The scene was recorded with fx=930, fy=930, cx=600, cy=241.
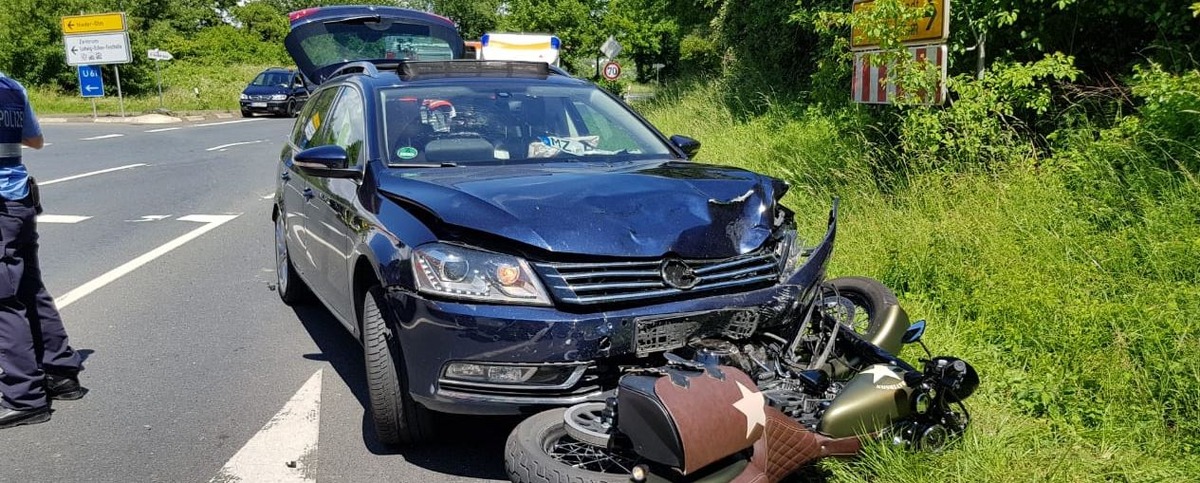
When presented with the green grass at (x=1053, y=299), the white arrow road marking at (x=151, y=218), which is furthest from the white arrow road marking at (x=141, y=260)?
the green grass at (x=1053, y=299)

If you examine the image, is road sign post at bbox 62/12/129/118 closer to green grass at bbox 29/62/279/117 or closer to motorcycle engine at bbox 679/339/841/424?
green grass at bbox 29/62/279/117

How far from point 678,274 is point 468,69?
228cm

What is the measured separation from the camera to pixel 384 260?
3.68 m

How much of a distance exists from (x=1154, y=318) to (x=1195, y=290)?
1.00 feet

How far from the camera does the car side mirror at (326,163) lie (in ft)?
14.0

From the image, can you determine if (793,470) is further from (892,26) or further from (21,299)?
(892,26)

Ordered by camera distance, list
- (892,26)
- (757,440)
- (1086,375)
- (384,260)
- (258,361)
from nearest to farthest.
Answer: (757,440)
(384,260)
(1086,375)
(258,361)
(892,26)

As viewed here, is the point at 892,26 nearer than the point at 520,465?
No

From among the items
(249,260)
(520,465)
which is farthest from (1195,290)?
(249,260)

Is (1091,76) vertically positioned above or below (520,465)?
above

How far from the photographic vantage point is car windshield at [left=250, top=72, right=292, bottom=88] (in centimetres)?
3388

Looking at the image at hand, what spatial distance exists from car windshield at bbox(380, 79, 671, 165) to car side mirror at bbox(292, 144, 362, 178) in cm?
22

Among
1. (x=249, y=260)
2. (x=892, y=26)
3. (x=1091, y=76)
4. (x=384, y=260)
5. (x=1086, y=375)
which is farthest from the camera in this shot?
(x=249, y=260)

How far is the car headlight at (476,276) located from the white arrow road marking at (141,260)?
14.5ft
